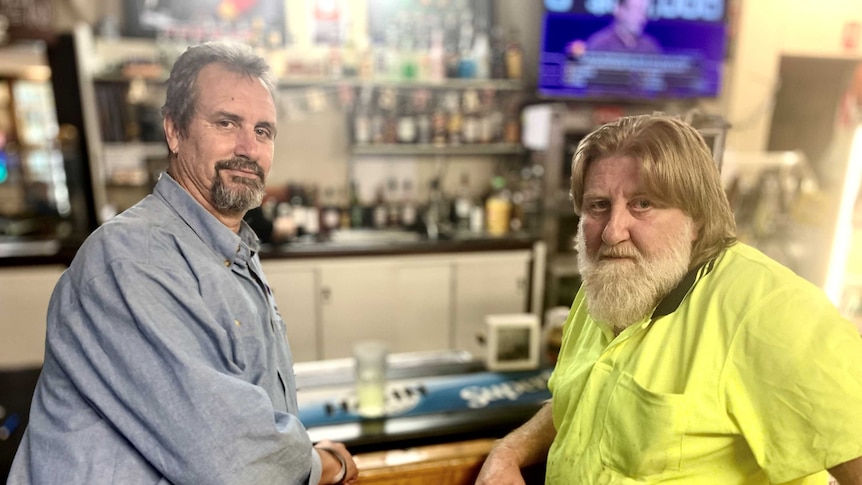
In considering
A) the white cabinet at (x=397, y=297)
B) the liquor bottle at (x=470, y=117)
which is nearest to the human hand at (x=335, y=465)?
the white cabinet at (x=397, y=297)

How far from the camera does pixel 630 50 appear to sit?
3650 mm

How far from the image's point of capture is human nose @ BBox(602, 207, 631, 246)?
3.29ft

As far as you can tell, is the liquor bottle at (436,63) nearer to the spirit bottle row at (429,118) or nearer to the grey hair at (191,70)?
the spirit bottle row at (429,118)

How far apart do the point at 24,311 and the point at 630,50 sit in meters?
4.29

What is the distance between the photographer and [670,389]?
3.09 ft

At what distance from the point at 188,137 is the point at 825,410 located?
122 cm

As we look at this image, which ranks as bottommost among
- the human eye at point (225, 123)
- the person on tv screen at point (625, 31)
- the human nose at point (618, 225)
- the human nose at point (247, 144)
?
the human nose at point (618, 225)

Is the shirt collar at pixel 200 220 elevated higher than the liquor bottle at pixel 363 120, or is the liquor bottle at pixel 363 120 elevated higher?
the liquor bottle at pixel 363 120

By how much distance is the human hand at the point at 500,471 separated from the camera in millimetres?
1239

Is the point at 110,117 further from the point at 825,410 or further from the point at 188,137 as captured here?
the point at 825,410

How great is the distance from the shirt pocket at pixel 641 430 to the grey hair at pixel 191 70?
97 cm

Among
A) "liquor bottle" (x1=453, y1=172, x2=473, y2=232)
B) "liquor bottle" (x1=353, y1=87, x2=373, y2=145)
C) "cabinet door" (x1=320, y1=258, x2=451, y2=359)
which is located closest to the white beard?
"cabinet door" (x1=320, y1=258, x2=451, y2=359)

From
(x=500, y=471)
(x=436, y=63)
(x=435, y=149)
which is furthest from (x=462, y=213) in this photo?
(x=500, y=471)

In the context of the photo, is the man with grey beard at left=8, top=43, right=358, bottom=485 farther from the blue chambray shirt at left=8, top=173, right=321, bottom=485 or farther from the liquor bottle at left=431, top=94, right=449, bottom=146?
the liquor bottle at left=431, top=94, right=449, bottom=146
